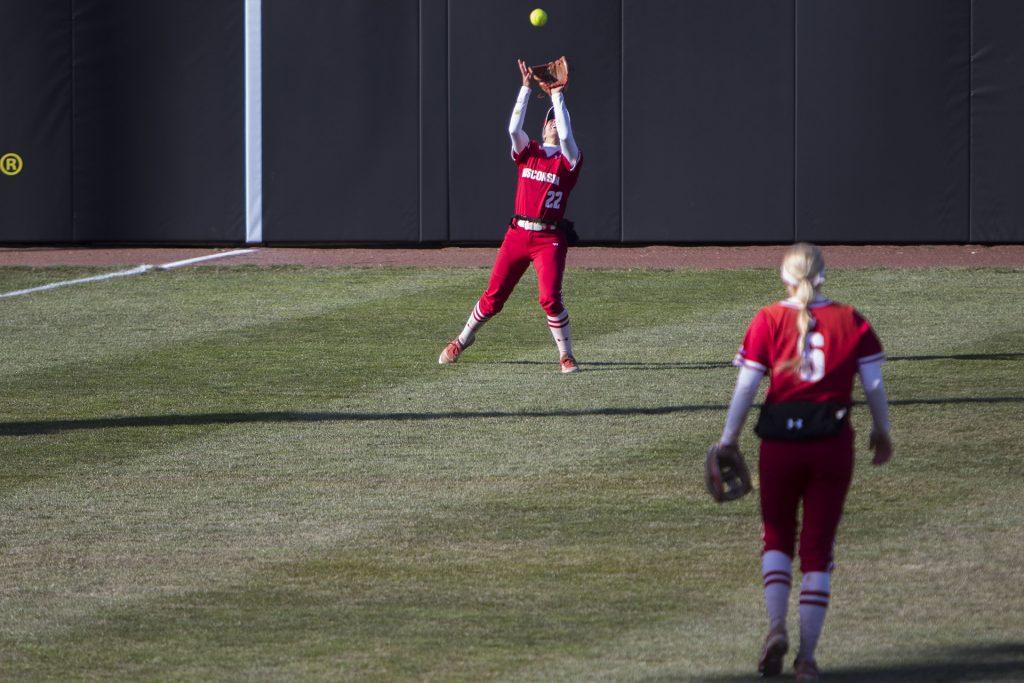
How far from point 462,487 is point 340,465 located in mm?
949

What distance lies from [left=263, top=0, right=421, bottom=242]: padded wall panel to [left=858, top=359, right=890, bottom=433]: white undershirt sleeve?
16.2m

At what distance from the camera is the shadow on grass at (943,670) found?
5.56 metres

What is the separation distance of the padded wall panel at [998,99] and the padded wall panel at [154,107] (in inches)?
383

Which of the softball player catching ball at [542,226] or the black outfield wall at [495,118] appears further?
the black outfield wall at [495,118]

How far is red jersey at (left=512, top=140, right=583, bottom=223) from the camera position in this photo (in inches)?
491

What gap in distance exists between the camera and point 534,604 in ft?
21.5

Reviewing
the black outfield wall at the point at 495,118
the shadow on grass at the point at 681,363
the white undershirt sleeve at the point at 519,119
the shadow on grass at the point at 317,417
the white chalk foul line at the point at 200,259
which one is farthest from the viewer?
the black outfield wall at the point at 495,118

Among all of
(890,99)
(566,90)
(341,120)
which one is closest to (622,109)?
(566,90)

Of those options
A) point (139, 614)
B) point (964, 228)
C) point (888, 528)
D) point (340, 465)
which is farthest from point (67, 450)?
point (964, 228)

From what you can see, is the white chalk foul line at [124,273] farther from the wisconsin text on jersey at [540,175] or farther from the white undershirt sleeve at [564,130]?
the white undershirt sleeve at [564,130]

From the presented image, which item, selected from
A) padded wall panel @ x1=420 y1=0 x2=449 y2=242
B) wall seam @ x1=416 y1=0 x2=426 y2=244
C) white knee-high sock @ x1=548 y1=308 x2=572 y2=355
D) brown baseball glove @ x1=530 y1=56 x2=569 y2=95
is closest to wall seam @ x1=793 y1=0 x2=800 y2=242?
padded wall panel @ x1=420 y1=0 x2=449 y2=242

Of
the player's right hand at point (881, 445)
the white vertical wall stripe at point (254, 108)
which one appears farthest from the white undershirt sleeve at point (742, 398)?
the white vertical wall stripe at point (254, 108)

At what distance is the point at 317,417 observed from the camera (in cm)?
1077

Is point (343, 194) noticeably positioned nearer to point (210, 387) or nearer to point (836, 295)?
point (836, 295)
